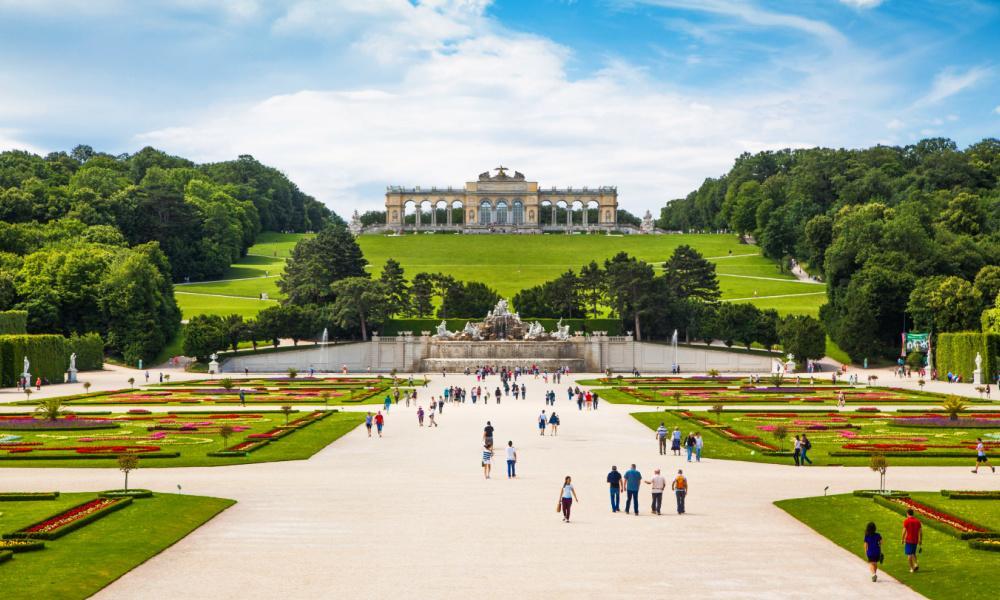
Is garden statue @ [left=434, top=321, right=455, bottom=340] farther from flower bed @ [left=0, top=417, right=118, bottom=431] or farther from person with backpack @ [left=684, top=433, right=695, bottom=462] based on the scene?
person with backpack @ [left=684, top=433, right=695, bottom=462]

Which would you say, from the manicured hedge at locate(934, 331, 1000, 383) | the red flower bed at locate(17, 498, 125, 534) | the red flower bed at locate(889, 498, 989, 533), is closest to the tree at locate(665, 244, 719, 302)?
the manicured hedge at locate(934, 331, 1000, 383)

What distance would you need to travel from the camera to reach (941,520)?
17.9 m

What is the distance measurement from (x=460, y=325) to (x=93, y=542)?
63729 millimetres

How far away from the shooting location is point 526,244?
117 metres

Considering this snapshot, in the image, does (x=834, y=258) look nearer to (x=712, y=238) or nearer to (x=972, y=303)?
(x=972, y=303)

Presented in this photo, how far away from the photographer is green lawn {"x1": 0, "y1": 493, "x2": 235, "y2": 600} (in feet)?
46.1

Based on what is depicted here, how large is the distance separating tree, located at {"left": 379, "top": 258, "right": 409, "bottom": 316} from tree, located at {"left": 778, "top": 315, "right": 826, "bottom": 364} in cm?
2740

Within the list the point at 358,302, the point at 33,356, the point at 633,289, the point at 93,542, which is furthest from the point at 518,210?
the point at 93,542

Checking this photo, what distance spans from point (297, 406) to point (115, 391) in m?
11.5

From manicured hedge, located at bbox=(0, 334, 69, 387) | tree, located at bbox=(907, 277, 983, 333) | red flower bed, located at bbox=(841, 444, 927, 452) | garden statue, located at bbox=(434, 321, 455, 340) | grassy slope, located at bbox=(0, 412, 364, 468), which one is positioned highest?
tree, located at bbox=(907, 277, 983, 333)

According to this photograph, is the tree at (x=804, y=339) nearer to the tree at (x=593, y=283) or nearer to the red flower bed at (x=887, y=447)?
the tree at (x=593, y=283)

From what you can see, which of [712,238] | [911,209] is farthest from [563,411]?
[712,238]

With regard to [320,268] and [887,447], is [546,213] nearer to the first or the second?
[320,268]

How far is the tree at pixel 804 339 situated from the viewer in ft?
213
